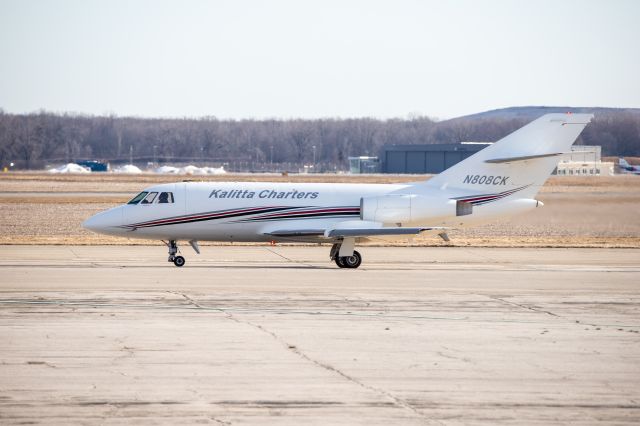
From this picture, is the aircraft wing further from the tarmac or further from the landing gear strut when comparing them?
the landing gear strut

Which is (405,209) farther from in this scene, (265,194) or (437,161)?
(437,161)

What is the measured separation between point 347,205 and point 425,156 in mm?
102245

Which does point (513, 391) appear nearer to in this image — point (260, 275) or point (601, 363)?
point (601, 363)

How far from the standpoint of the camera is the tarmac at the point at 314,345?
12.9m

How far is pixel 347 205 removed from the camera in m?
31.1

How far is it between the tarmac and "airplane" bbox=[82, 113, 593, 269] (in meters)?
1.43

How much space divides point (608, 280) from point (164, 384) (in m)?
17.6

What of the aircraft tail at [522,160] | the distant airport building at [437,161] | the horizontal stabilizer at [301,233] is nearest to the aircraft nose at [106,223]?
the horizontal stabilizer at [301,233]

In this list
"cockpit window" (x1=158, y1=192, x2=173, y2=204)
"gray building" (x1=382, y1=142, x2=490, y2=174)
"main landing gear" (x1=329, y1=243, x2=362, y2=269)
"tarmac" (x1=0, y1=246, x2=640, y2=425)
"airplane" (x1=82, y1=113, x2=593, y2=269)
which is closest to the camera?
"tarmac" (x1=0, y1=246, x2=640, y2=425)

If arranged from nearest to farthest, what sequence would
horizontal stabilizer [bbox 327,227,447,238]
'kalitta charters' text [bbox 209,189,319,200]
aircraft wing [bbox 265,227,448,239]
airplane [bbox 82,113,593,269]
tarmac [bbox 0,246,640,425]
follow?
tarmac [bbox 0,246,640,425], horizontal stabilizer [bbox 327,227,447,238], aircraft wing [bbox 265,227,448,239], airplane [bbox 82,113,593,269], 'kalitta charters' text [bbox 209,189,319,200]

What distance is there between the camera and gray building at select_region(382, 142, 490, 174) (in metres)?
125

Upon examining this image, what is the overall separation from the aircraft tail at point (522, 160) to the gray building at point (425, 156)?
90152 mm

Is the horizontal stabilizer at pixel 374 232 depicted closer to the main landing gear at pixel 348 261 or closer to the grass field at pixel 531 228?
the main landing gear at pixel 348 261

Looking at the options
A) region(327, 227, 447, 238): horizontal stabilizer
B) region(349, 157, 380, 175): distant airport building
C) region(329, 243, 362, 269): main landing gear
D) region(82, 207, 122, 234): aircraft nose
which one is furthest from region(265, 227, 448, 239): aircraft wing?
region(349, 157, 380, 175): distant airport building
